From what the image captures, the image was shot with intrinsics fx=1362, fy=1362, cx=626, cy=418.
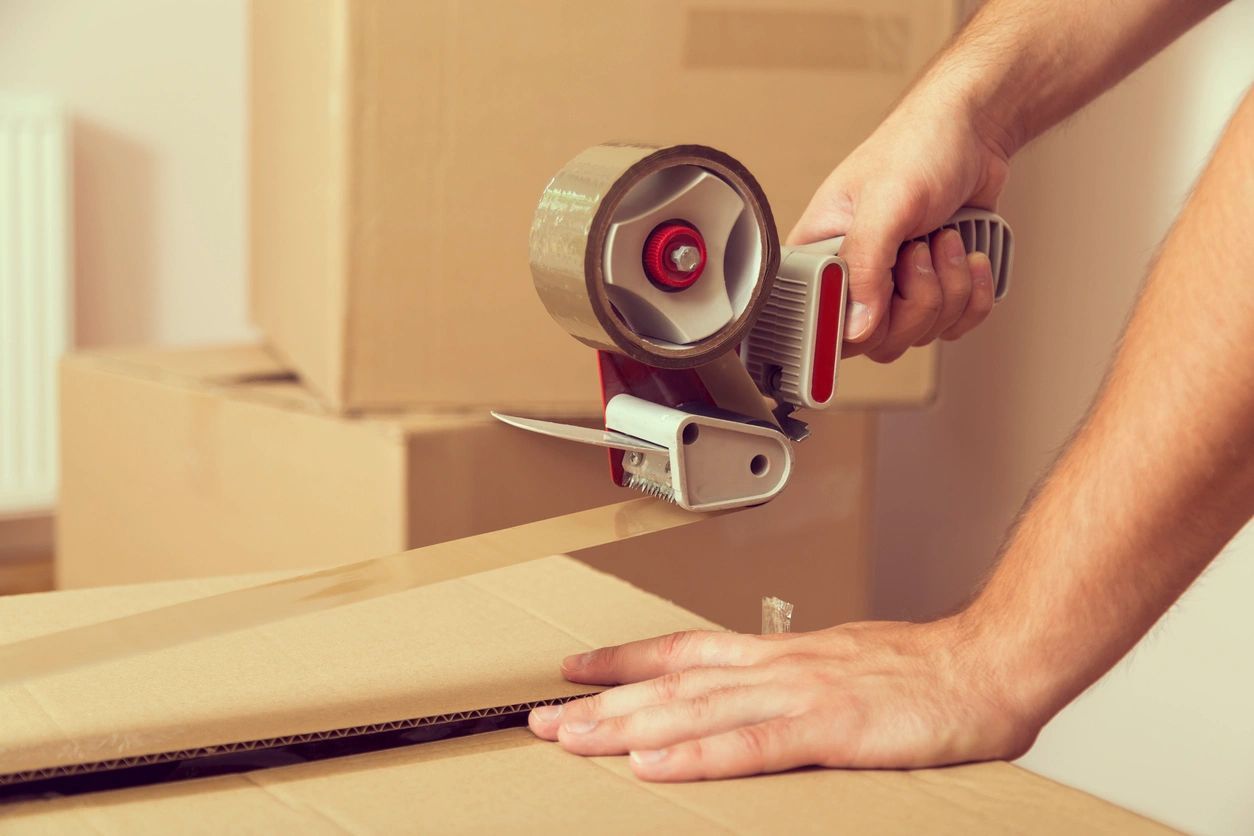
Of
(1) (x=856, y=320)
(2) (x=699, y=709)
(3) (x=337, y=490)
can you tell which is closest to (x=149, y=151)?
(3) (x=337, y=490)

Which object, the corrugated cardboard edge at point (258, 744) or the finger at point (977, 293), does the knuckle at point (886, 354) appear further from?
the corrugated cardboard edge at point (258, 744)

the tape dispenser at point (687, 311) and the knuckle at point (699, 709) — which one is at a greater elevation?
the tape dispenser at point (687, 311)

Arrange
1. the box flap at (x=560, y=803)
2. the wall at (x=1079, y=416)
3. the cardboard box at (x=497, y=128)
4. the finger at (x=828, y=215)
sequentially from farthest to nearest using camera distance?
the wall at (x=1079, y=416), the cardboard box at (x=497, y=128), the finger at (x=828, y=215), the box flap at (x=560, y=803)

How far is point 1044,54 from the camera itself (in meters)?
0.93

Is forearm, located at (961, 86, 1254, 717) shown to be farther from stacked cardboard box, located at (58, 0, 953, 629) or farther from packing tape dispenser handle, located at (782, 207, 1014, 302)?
stacked cardboard box, located at (58, 0, 953, 629)

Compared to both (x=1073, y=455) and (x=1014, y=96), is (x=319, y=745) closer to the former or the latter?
(x=1073, y=455)

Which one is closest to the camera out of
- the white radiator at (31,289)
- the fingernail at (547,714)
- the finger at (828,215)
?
the fingernail at (547,714)

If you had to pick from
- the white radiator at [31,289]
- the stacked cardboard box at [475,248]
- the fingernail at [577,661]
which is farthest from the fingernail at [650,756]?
the white radiator at [31,289]

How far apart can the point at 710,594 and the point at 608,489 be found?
161mm

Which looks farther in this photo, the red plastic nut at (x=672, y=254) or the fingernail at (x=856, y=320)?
the fingernail at (x=856, y=320)

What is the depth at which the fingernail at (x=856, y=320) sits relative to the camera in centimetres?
77

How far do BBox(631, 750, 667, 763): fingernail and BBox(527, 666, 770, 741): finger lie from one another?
1.7 inches

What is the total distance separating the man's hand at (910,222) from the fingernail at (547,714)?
10.6 inches

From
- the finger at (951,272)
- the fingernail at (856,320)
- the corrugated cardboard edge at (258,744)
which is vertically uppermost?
the finger at (951,272)
